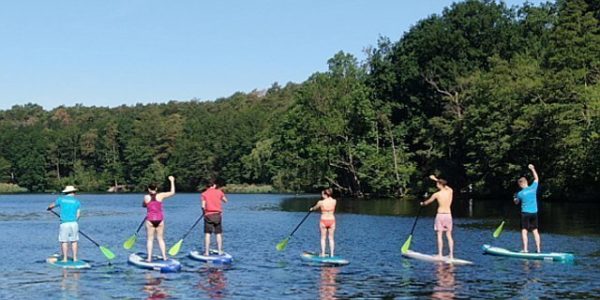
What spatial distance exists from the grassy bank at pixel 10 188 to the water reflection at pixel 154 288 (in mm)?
136126

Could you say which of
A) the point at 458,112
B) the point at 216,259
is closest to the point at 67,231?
the point at 216,259

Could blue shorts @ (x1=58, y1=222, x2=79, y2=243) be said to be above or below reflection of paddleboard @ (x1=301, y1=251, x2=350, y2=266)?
above

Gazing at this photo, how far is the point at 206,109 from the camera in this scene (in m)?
187

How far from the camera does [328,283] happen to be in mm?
19234

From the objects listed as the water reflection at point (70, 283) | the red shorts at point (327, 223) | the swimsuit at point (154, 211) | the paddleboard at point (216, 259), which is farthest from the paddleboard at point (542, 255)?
the water reflection at point (70, 283)

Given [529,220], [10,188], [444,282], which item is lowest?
[444,282]

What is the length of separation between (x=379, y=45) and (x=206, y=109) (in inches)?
3828

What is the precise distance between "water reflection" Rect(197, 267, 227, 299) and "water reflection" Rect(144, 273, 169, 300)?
915mm

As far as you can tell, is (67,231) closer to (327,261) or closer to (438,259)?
(327,261)

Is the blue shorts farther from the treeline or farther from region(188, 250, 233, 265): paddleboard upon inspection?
the treeline

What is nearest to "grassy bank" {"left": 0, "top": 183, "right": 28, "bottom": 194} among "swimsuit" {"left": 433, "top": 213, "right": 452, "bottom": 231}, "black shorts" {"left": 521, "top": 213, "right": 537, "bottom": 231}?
"swimsuit" {"left": 433, "top": 213, "right": 452, "bottom": 231}

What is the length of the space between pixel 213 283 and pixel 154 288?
1476 mm

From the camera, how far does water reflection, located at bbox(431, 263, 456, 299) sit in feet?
56.9

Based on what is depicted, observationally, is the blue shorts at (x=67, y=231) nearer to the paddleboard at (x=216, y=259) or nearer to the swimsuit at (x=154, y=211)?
the swimsuit at (x=154, y=211)
